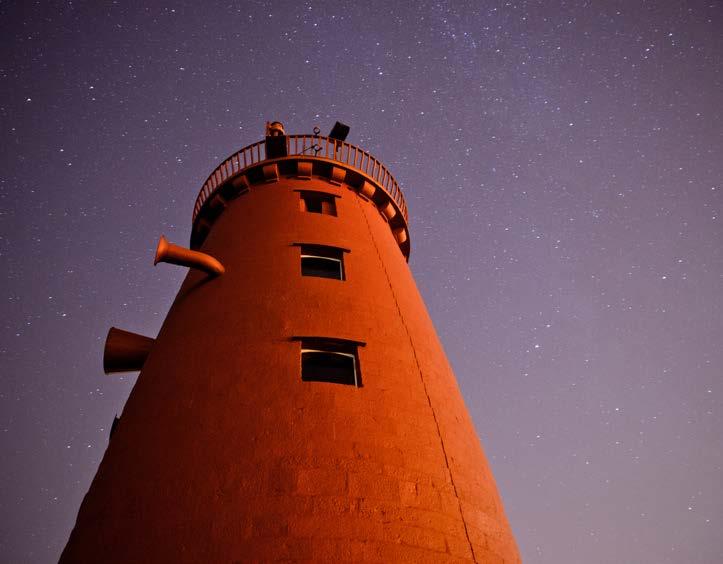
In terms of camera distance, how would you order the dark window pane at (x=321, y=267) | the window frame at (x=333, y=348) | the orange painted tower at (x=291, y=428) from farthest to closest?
the dark window pane at (x=321, y=267)
the window frame at (x=333, y=348)
the orange painted tower at (x=291, y=428)

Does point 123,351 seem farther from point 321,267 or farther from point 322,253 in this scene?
point 322,253

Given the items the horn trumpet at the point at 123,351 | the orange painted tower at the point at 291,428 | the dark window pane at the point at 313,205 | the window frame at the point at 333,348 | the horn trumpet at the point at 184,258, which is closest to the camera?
the orange painted tower at the point at 291,428

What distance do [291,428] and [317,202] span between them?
7082 mm

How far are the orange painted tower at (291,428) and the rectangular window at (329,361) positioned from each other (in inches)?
0.9

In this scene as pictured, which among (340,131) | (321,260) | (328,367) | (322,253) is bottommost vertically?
(328,367)

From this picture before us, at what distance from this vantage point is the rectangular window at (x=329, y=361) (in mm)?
7168

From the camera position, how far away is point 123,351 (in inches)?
364

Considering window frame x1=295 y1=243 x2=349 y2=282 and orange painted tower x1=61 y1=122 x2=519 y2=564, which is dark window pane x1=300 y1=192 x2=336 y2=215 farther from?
window frame x1=295 y1=243 x2=349 y2=282

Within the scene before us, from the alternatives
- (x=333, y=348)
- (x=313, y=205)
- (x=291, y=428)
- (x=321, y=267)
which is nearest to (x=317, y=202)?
(x=313, y=205)

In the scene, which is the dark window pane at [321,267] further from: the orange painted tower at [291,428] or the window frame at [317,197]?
the window frame at [317,197]

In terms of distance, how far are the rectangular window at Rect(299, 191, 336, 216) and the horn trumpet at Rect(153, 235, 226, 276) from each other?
132 inches

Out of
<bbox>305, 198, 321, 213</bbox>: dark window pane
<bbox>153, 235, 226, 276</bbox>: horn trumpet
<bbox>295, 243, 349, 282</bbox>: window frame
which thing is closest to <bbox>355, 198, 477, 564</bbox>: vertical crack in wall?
<bbox>295, 243, 349, 282</bbox>: window frame

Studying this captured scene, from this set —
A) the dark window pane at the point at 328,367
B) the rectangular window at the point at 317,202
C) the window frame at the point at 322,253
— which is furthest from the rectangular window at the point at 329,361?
the rectangular window at the point at 317,202

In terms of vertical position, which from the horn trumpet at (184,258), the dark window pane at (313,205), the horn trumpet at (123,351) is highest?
the dark window pane at (313,205)
